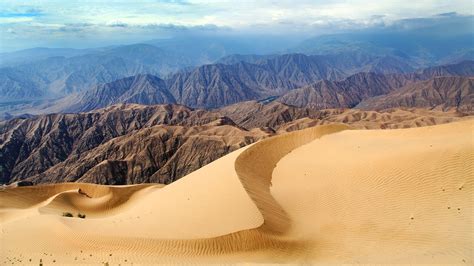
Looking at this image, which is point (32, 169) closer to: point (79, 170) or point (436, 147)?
point (79, 170)

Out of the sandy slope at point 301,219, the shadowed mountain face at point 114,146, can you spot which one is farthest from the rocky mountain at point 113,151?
the sandy slope at point 301,219

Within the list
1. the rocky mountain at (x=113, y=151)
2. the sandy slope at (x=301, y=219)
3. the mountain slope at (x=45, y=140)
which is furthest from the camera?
the mountain slope at (x=45, y=140)

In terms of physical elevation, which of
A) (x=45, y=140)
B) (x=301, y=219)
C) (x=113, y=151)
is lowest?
(x=45, y=140)

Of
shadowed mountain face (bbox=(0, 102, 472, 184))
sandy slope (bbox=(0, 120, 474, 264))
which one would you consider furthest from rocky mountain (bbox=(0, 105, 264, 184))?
sandy slope (bbox=(0, 120, 474, 264))

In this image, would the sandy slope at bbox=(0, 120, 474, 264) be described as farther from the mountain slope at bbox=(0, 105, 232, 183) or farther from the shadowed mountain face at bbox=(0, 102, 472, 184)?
the mountain slope at bbox=(0, 105, 232, 183)

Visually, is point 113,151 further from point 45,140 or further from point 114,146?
point 45,140

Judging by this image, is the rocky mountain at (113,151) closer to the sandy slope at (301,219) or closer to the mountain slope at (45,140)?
the mountain slope at (45,140)

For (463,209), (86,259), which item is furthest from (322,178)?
(86,259)

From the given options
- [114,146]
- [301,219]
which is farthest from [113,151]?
[301,219]
